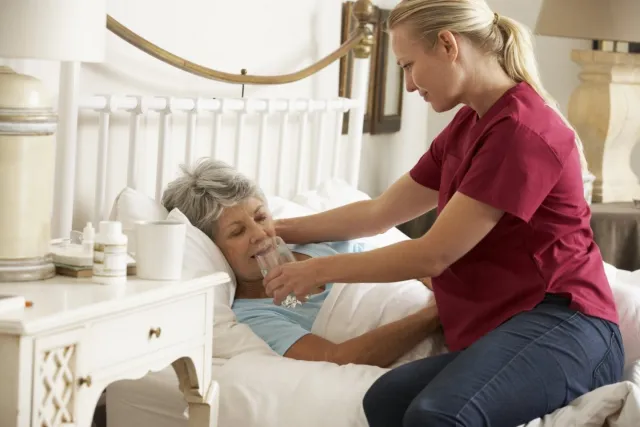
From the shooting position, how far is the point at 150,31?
2.74m

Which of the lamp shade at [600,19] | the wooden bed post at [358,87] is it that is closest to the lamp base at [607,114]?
the lamp shade at [600,19]

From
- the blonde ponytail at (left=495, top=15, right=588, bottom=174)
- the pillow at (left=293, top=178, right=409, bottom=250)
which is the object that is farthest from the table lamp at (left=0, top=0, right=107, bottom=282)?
the pillow at (left=293, top=178, right=409, bottom=250)

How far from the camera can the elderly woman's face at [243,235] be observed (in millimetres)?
2367

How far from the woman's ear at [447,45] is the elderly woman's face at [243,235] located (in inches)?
24.4

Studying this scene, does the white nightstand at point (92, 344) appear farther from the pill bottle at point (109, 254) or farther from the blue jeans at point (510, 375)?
the blue jeans at point (510, 375)

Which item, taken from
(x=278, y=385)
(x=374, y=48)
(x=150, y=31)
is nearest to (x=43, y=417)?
(x=278, y=385)

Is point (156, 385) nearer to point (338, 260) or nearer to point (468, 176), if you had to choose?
point (338, 260)

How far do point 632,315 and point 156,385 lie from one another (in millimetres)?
945

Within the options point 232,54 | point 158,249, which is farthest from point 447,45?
point 232,54

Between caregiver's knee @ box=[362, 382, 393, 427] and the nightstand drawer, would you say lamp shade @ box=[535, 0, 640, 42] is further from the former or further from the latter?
the nightstand drawer

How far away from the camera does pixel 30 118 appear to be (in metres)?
1.65

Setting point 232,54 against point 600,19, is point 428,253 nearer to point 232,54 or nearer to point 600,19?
point 232,54

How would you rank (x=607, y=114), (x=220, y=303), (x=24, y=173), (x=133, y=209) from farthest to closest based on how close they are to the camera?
1. (x=607, y=114)
2. (x=133, y=209)
3. (x=220, y=303)
4. (x=24, y=173)

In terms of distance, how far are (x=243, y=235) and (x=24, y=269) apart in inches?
30.0
